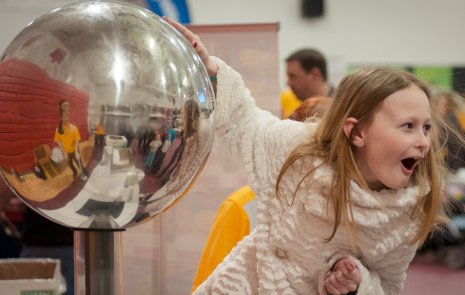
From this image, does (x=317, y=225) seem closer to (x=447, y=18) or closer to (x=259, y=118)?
(x=259, y=118)

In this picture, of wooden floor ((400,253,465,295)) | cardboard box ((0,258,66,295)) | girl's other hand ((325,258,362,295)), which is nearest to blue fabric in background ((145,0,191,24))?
cardboard box ((0,258,66,295))

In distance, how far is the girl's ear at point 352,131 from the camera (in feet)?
4.36

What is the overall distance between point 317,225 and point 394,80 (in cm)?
29

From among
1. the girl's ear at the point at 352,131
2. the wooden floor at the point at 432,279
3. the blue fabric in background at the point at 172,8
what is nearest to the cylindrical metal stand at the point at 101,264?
the girl's ear at the point at 352,131

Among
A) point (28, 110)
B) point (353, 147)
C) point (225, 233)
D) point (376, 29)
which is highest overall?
point (376, 29)

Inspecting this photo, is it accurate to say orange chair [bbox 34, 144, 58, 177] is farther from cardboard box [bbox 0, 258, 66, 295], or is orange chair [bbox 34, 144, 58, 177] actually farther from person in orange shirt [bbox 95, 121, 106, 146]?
cardboard box [bbox 0, 258, 66, 295]

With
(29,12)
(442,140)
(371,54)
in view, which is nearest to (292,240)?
(442,140)

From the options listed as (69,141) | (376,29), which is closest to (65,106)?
(69,141)

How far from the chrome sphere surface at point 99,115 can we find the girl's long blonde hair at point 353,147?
0.43 meters

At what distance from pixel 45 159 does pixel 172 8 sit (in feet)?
11.2

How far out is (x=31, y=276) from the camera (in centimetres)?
217

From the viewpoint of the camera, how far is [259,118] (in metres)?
1.39

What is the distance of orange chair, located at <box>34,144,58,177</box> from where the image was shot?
828 mm

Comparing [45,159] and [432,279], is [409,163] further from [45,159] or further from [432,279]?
[432,279]
